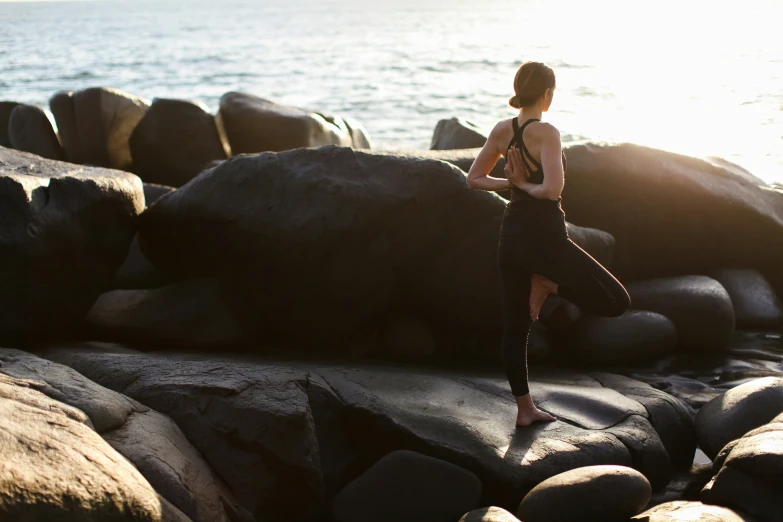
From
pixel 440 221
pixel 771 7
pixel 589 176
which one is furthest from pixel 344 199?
pixel 771 7

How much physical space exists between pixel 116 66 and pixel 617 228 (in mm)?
31478

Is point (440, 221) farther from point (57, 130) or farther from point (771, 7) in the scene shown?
point (771, 7)

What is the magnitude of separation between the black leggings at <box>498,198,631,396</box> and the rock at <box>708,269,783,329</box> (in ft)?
9.84

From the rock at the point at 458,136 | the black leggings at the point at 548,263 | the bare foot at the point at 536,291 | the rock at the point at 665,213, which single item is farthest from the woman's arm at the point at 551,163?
the rock at the point at 458,136

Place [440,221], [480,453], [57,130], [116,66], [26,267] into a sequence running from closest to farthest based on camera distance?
1. [480,453]
2. [26,267]
3. [440,221]
4. [57,130]
5. [116,66]

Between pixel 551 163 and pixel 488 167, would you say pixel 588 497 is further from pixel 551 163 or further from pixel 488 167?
pixel 488 167

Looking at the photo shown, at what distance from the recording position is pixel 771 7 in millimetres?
57906

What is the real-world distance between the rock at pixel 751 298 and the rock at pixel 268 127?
14.4ft

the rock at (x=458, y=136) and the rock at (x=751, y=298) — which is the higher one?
the rock at (x=458, y=136)

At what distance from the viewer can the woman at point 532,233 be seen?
161 inches

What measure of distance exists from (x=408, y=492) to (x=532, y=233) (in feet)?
4.31

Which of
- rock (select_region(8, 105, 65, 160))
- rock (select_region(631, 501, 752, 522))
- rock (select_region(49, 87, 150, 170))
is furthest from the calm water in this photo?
rock (select_region(8, 105, 65, 160))

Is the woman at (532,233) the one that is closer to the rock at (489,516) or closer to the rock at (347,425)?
the rock at (347,425)

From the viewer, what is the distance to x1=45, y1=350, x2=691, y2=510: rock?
398 centimetres
